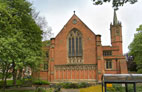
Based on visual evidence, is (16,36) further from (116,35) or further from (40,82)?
(116,35)

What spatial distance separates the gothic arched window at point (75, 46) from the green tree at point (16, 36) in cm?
1177

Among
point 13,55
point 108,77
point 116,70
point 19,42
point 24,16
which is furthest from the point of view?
point 116,70

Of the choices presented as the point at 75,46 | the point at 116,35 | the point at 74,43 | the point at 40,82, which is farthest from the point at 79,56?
the point at 116,35

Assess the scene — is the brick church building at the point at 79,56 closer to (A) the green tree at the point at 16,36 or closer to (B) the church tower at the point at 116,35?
(B) the church tower at the point at 116,35

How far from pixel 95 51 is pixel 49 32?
10.9 meters

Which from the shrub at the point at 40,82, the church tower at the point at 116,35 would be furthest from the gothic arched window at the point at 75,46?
the church tower at the point at 116,35

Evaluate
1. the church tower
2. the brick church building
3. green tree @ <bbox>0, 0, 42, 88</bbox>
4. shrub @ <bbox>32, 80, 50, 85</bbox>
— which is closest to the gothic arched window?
the brick church building

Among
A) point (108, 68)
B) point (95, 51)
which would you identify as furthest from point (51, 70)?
point (108, 68)

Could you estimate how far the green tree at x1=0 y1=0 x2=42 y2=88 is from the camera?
12.2 meters

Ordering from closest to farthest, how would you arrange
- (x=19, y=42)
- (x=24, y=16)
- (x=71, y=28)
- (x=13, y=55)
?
(x=13, y=55), (x=19, y=42), (x=24, y=16), (x=71, y=28)

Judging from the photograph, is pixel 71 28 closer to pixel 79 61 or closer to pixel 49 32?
pixel 49 32

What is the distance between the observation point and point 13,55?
1245cm

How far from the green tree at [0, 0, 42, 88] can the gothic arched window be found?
11771 millimetres

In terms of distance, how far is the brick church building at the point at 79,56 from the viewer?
27.1 meters
